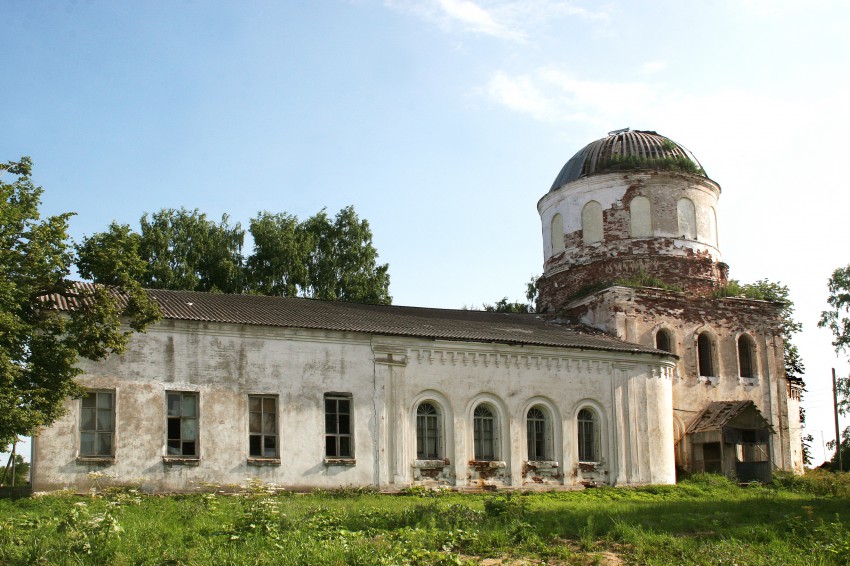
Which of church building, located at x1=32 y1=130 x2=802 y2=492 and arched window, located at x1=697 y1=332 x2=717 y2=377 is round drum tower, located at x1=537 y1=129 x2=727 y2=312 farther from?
arched window, located at x1=697 y1=332 x2=717 y2=377

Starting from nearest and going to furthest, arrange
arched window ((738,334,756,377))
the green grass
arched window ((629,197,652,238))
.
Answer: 1. the green grass
2. arched window ((738,334,756,377))
3. arched window ((629,197,652,238))

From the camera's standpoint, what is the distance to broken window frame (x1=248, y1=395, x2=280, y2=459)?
22656 millimetres

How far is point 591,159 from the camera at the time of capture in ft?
110

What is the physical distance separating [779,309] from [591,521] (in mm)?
18738

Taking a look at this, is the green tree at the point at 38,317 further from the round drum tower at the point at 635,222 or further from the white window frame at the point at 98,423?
the round drum tower at the point at 635,222

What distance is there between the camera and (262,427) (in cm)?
2277

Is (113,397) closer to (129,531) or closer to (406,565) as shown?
(129,531)

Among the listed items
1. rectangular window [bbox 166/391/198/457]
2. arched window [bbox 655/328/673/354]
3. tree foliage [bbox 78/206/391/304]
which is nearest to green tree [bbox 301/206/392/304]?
tree foliage [bbox 78/206/391/304]

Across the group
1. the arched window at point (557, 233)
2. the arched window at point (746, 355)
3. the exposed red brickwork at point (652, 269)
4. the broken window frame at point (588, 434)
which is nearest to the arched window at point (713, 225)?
the exposed red brickwork at point (652, 269)

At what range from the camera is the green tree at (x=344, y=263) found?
3834cm

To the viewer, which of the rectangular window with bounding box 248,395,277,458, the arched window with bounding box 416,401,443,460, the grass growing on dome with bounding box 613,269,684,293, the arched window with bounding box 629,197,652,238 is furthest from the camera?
the arched window with bounding box 629,197,652,238

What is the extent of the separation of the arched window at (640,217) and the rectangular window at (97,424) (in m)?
18.1

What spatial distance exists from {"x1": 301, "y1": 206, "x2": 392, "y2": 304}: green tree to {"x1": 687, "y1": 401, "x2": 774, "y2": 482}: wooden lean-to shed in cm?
1392

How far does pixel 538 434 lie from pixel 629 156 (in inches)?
450
